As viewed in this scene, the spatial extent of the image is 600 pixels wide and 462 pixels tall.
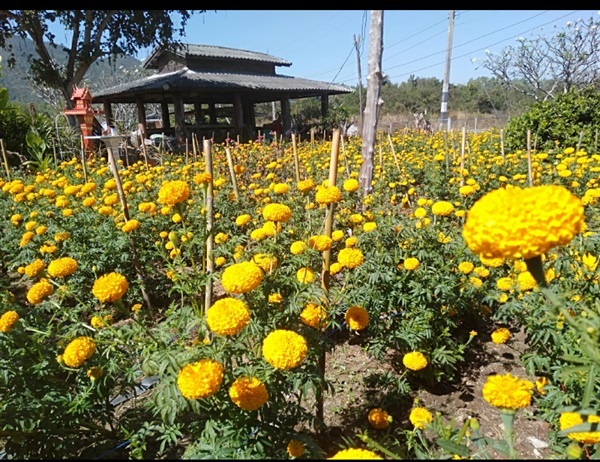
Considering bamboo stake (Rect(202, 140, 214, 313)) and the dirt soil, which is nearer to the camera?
bamboo stake (Rect(202, 140, 214, 313))

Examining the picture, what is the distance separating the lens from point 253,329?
54.9 inches

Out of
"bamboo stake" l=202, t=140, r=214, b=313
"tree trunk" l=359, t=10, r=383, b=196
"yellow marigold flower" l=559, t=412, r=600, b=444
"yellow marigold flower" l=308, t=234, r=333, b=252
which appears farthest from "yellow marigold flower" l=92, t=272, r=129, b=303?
"tree trunk" l=359, t=10, r=383, b=196

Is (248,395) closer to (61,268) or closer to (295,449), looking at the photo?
(295,449)

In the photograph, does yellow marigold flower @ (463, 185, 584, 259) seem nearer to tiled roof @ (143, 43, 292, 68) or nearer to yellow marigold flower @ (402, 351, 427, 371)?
yellow marigold flower @ (402, 351, 427, 371)

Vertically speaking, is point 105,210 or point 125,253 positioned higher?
point 105,210

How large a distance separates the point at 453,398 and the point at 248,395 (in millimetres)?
1660

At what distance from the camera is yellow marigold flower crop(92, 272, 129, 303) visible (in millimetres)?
1385

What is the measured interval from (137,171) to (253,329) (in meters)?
5.66

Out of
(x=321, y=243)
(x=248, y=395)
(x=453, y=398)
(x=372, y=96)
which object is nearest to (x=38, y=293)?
(x=248, y=395)

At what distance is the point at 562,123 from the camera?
773 centimetres

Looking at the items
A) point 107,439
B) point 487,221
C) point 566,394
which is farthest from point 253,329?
point 566,394

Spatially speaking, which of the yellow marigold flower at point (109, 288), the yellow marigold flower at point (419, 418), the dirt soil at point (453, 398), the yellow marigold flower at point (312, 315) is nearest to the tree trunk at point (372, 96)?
the dirt soil at point (453, 398)

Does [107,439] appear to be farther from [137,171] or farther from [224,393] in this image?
[137,171]

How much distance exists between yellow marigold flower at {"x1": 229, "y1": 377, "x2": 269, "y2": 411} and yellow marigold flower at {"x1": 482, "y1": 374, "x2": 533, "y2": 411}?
2.08ft
